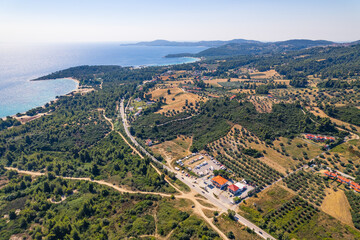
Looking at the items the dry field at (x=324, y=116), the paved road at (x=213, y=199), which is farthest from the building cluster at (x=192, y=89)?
the dry field at (x=324, y=116)

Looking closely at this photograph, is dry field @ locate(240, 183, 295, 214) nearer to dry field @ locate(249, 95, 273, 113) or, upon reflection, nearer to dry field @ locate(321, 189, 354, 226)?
dry field @ locate(321, 189, 354, 226)

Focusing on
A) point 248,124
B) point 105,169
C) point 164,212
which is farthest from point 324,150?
point 105,169

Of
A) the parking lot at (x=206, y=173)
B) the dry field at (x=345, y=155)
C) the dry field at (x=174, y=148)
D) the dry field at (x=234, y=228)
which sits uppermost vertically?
the dry field at (x=345, y=155)

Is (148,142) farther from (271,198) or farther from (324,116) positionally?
(324,116)

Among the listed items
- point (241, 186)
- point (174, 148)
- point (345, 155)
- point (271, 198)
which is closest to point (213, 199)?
point (241, 186)

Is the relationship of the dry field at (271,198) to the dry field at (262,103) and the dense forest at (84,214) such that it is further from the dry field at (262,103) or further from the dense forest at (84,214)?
the dry field at (262,103)

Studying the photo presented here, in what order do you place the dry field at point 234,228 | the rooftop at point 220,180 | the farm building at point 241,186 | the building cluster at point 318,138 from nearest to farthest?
the dry field at point 234,228, the farm building at point 241,186, the rooftop at point 220,180, the building cluster at point 318,138
